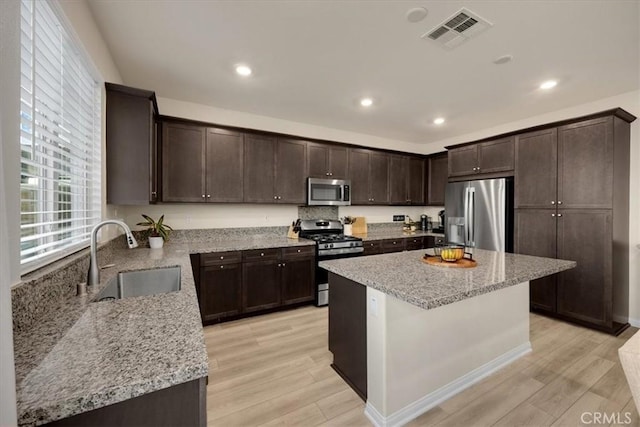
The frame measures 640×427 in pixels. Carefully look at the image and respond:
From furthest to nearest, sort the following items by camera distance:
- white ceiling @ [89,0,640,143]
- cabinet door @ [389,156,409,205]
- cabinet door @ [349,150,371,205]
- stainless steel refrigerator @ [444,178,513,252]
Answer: cabinet door @ [389,156,409,205]
cabinet door @ [349,150,371,205]
stainless steel refrigerator @ [444,178,513,252]
white ceiling @ [89,0,640,143]

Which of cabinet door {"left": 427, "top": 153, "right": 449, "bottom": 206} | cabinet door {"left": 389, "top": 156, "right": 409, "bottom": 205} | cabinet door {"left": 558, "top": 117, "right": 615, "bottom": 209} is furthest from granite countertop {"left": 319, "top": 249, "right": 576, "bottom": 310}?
cabinet door {"left": 427, "top": 153, "right": 449, "bottom": 206}

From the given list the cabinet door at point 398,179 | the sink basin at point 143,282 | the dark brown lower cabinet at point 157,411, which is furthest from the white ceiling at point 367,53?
the dark brown lower cabinet at point 157,411

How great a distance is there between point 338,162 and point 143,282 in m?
3.04

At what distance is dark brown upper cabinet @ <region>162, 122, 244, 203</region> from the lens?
315cm

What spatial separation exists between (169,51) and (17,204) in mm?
1961

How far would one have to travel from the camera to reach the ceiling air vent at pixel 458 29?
188cm

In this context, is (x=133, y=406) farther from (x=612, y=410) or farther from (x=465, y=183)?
(x=465, y=183)

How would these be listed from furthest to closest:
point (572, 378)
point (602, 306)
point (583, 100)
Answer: point (583, 100)
point (602, 306)
point (572, 378)

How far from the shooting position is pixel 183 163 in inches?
127

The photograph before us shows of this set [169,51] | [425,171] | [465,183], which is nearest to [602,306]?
[465,183]

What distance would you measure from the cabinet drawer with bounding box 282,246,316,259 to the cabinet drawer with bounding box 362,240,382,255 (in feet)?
2.67

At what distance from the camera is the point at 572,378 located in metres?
2.10

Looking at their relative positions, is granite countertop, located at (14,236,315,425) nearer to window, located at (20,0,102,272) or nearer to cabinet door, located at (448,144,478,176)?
window, located at (20,0,102,272)

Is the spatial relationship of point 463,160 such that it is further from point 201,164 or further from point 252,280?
point 201,164
